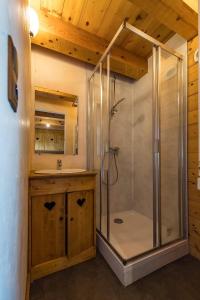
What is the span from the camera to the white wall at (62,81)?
1962 mm

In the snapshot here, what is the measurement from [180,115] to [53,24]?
1648mm

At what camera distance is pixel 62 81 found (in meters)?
2.11

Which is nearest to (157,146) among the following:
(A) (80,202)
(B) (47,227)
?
(A) (80,202)

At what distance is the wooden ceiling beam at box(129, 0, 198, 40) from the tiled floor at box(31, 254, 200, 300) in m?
2.28

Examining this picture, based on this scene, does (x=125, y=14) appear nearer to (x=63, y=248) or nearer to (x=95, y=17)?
(x=95, y=17)

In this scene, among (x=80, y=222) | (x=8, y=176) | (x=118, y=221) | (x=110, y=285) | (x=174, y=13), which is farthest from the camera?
(x=118, y=221)

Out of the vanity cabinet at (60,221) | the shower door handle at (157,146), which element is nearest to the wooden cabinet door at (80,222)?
the vanity cabinet at (60,221)

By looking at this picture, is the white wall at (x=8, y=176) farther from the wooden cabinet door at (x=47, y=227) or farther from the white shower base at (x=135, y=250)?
the white shower base at (x=135, y=250)

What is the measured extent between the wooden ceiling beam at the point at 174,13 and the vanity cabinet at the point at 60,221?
5.16 ft

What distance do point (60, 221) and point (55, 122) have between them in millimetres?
1162

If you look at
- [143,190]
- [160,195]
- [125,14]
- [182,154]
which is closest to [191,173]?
[182,154]

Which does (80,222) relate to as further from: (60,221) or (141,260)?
(141,260)

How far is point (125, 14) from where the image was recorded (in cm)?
171

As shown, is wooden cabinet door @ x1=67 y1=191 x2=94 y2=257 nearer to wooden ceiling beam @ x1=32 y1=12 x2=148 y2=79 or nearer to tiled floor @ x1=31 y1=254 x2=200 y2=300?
tiled floor @ x1=31 y1=254 x2=200 y2=300
